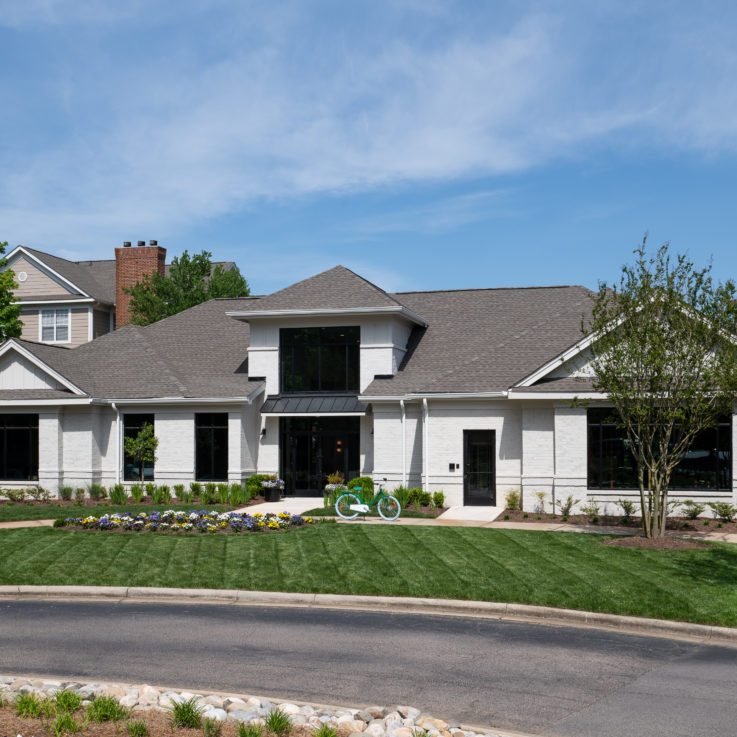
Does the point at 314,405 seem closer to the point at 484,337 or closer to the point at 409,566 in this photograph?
the point at 484,337

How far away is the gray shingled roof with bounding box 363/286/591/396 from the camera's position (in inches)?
1108

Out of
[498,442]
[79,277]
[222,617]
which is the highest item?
[79,277]

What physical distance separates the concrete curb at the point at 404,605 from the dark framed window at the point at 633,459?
12.5 meters

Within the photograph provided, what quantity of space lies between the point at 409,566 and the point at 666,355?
23.7 ft

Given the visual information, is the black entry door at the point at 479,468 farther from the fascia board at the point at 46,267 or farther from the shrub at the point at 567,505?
the fascia board at the point at 46,267

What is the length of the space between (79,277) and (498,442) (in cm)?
2934

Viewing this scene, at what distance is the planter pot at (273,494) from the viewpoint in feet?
94.3

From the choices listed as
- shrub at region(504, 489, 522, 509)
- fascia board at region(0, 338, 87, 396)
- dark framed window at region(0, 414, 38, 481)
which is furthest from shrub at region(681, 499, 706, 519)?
dark framed window at region(0, 414, 38, 481)

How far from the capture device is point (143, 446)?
1168 inches

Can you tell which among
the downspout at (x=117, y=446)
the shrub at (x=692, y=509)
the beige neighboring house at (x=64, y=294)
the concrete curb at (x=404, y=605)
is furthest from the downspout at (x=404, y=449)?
the beige neighboring house at (x=64, y=294)

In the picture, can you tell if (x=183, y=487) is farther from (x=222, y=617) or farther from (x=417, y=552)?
(x=222, y=617)

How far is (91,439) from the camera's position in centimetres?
3033

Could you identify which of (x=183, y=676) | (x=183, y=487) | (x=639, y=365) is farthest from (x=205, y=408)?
(x=183, y=676)

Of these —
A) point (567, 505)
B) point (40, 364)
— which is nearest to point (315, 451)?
point (567, 505)
